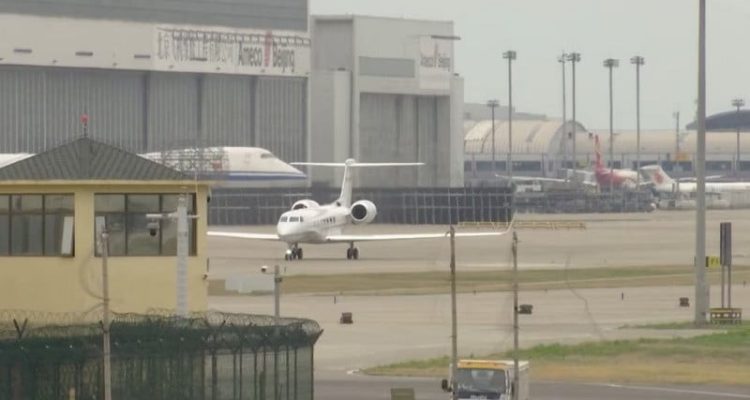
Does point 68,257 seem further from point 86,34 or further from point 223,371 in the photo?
point 86,34

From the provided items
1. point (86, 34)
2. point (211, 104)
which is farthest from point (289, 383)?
point (211, 104)

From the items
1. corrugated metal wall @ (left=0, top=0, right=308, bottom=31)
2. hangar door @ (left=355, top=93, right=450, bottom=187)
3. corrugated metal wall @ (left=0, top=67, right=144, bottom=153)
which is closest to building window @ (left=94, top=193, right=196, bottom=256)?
corrugated metal wall @ (left=0, top=0, right=308, bottom=31)

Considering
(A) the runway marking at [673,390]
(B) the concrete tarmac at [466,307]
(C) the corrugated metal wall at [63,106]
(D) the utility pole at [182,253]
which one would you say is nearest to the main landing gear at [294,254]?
(B) the concrete tarmac at [466,307]

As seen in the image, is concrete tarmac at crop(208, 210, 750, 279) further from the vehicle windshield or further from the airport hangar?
the vehicle windshield

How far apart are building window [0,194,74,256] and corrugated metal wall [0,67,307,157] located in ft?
367

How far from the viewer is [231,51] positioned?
17375 cm

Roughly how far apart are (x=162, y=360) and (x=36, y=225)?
1000 centimetres

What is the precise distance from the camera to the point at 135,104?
169750 mm

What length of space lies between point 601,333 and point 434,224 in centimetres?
11219

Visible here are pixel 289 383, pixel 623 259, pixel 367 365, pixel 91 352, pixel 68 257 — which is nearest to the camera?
pixel 91 352

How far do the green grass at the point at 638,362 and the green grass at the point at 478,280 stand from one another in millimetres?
24733

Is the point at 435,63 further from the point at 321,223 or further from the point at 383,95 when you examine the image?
the point at 321,223

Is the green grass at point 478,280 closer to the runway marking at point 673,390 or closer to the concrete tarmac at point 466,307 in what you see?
the concrete tarmac at point 466,307

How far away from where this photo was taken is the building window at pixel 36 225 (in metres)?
39.8
